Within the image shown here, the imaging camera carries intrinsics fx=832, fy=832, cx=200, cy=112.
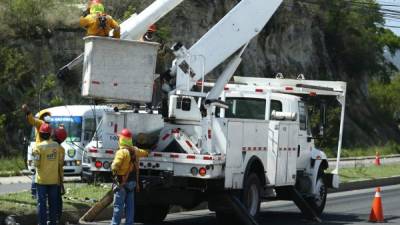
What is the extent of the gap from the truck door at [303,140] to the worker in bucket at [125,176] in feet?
17.6

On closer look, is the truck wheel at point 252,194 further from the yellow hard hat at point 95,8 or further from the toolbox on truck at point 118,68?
the yellow hard hat at point 95,8

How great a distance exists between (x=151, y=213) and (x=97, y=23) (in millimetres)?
4352

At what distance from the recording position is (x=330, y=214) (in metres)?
18.7

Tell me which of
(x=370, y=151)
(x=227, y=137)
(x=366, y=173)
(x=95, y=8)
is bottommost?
(x=370, y=151)

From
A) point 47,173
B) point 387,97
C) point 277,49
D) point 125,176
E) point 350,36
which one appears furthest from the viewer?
point 387,97

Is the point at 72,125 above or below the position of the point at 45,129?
below

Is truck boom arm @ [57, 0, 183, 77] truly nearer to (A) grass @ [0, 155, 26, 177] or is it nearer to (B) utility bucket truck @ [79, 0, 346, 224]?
(B) utility bucket truck @ [79, 0, 346, 224]

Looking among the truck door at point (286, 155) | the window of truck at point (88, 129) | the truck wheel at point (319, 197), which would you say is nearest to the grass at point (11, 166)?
the window of truck at point (88, 129)

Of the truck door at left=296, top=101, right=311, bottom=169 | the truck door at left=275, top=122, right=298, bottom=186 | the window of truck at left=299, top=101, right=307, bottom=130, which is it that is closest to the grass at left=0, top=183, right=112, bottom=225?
the truck door at left=275, top=122, right=298, bottom=186

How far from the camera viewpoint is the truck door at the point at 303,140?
17.4 meters

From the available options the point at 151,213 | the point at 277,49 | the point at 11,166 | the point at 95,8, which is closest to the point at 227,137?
the point at 151,213

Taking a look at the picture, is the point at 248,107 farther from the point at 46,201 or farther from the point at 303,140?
the point at 46,201

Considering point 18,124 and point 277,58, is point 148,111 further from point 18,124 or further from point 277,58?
point 277,58

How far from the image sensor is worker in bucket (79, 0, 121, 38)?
13.3 metres
